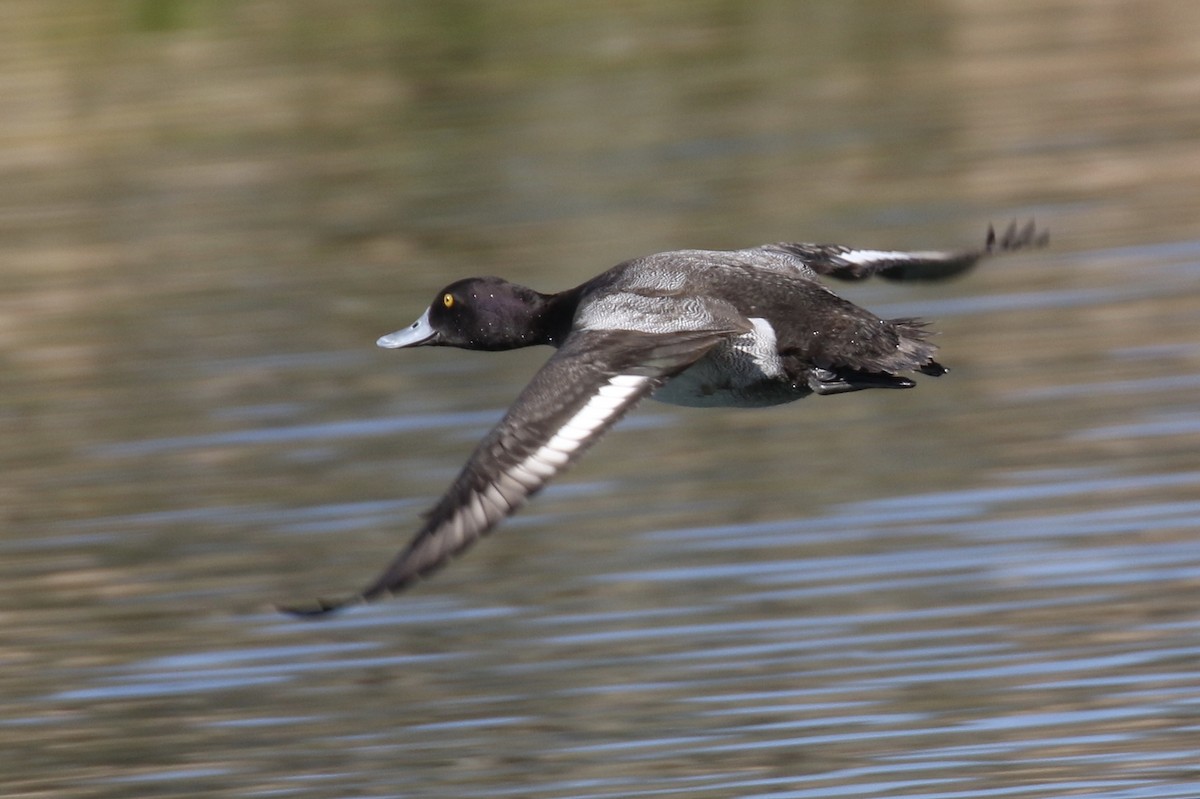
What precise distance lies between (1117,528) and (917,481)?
3.82ft

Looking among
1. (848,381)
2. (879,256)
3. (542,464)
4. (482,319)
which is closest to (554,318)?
(482,319)

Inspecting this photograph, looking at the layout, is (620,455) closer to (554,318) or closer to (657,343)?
(554,318)

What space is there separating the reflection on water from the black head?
3.84 feet

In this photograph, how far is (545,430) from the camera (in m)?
7.45

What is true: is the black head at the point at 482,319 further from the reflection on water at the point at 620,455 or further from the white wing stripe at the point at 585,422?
the white wing stripe at the point at 585,422

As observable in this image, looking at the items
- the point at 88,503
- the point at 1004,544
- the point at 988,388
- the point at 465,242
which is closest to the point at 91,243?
the point at 465,242

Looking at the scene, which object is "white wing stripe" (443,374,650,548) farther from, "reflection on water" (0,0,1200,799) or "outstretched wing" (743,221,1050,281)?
"outstretched wing" (743,221,1050,281)

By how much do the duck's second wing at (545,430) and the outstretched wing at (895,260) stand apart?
1457 millimetres

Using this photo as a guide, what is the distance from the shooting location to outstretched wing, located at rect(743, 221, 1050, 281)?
9.45 meters

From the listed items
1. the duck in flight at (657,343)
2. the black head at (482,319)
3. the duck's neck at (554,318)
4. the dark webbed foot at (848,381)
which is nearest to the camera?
the duck in flight at (657,343)

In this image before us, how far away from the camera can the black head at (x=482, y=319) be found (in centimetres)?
940

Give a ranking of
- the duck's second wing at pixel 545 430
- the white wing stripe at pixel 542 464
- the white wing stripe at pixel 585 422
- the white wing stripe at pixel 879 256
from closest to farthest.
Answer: the duck's second wing at pixel 545 430, the white wing stripe at pixel 542 464, the white wing stripe at pixel 585 422, the white wing stripe at pixel 879 256

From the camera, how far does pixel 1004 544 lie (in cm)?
1002

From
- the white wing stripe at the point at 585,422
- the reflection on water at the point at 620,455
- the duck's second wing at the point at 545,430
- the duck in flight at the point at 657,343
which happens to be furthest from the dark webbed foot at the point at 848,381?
the reflection on water at the point at 620,455
